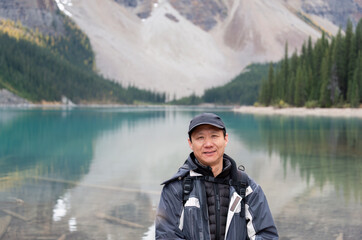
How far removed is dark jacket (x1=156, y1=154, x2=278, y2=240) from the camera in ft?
15.6

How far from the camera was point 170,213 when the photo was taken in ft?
15.7

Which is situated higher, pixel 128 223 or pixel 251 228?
pixel 251 228

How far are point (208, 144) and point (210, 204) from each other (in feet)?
2.20

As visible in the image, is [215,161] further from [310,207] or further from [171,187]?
[310,207]

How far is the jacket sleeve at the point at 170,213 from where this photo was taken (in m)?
4.77

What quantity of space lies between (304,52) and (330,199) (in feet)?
348

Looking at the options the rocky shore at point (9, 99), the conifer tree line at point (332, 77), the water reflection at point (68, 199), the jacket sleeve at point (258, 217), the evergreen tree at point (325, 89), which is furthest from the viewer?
the rocky shore at point (9, 99)

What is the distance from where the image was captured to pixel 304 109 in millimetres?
93750

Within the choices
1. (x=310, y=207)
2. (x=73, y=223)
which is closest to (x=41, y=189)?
(x=73, y=223)

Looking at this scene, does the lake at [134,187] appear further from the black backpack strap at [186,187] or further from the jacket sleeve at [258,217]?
the black backpack strap at [186,187]

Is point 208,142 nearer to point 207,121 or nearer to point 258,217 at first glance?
point 207,121

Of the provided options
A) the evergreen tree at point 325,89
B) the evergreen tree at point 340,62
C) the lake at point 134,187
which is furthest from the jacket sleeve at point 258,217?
the evergreen tree at point 340,62

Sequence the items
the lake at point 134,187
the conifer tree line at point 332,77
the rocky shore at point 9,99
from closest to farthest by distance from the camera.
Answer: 1. the lake at point 134,187
2. the conifer tree line at point 332,77
3. the rocky shore at point 9,99

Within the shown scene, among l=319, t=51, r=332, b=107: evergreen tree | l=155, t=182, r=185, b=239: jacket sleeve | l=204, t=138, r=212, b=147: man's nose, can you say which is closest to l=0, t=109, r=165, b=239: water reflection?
l=155, t=182, r=185, b=239: jacket sleeve
